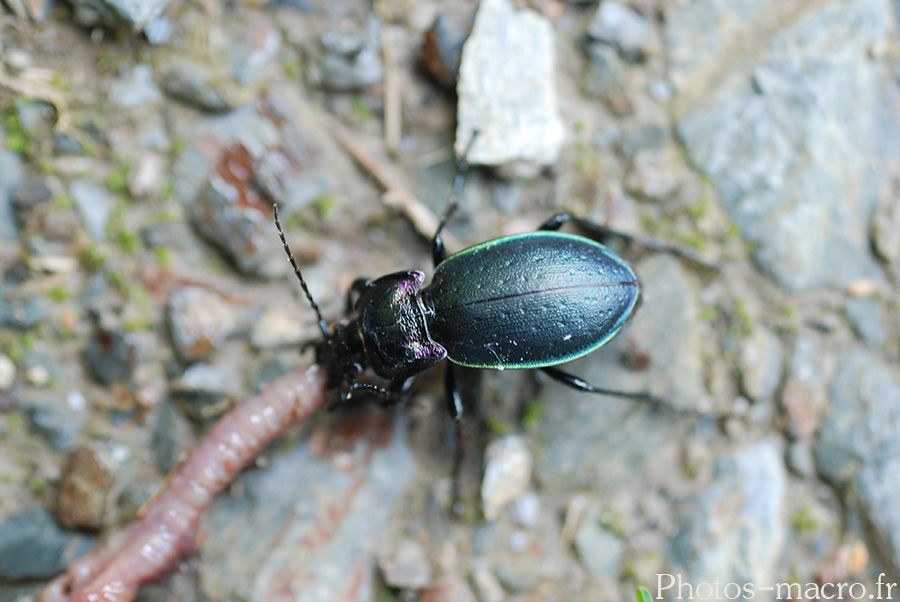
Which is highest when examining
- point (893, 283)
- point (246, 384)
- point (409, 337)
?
point (893, 283)

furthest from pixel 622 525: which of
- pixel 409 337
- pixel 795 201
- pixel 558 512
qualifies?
pixel 795 201

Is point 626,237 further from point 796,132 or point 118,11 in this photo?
point 118,11

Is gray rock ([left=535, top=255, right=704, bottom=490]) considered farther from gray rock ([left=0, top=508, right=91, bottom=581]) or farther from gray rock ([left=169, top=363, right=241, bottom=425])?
gray rock ([left=0, top=508, right=91, bottom=581])

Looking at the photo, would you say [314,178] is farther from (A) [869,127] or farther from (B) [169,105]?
(A) [869,127]

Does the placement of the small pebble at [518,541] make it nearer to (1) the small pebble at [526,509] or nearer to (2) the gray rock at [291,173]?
(1) the small pebble at [526,509]

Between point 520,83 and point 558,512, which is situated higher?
point 520,83

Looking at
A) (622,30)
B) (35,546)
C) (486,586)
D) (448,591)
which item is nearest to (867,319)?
(622,30)

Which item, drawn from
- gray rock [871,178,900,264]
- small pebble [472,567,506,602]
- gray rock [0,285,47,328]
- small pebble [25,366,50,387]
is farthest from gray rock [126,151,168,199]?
gray rock [871,178,900,264]

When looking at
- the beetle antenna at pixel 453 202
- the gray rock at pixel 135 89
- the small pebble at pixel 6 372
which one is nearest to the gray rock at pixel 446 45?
the beetle antenna at pixel 453 202
